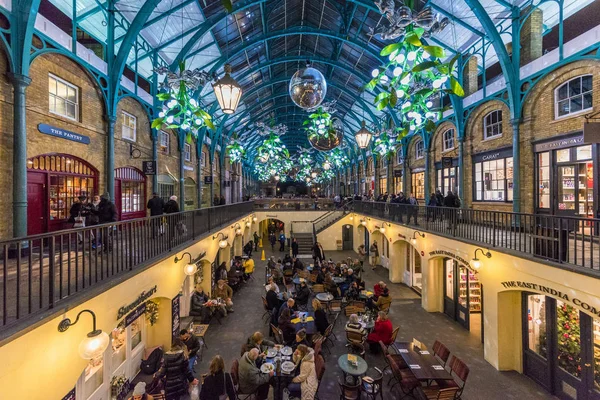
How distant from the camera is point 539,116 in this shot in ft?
33.9

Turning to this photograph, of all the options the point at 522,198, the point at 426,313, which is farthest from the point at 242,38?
the point at 426,313

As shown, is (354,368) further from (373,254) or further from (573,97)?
(373,254)

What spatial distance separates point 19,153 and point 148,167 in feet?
19.7

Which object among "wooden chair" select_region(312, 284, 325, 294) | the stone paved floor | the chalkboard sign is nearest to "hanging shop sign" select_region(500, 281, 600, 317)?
the stone paved floor

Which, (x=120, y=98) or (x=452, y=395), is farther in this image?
(x=120, y=98)

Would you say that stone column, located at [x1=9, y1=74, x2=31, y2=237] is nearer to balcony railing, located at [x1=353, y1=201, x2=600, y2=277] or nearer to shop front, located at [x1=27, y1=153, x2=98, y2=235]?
shop front, located at [x1=27, y1=153, x2=98, y2=235]

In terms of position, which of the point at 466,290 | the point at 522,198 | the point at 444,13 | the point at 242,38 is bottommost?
the point at 466,290

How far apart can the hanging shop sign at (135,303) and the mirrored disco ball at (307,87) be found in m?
5.25

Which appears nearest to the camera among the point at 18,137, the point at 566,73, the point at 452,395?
the point at 452,395

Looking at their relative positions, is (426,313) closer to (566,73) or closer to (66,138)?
(566,73)

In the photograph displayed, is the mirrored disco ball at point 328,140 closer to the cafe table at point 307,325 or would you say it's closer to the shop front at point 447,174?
the cafe table at point 307,325

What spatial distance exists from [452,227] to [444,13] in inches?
337

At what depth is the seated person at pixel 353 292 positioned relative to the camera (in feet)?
40.6

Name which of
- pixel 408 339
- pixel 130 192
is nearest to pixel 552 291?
pixel 408 339
